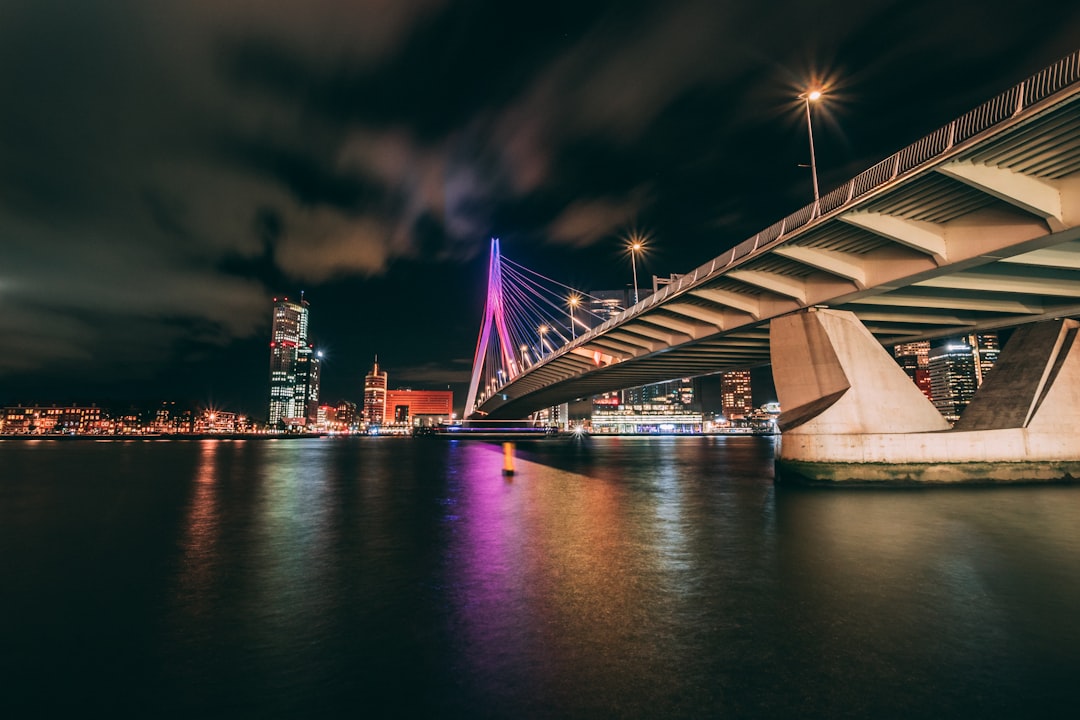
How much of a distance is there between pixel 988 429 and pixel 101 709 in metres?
25.1

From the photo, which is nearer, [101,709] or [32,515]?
[101,709]

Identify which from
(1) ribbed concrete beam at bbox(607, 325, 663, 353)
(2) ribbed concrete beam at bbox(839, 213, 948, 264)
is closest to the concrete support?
(2) ribbed concrete beam at bbox(839, 213, 948, 264)

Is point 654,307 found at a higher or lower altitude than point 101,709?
higher

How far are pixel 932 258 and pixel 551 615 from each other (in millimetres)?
16765

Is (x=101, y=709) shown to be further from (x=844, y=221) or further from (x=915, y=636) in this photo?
(x=844, y=221)

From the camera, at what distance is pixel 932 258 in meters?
15.9

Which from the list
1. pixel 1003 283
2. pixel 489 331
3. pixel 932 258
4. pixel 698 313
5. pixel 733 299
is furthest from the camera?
pixel 489 331

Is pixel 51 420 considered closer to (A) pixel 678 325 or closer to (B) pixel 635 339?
(B) pixel 635 339

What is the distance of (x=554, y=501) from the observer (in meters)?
17.1

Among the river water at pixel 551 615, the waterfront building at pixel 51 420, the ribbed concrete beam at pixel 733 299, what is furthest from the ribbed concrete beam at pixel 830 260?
the waterfront building at pixel 51 420

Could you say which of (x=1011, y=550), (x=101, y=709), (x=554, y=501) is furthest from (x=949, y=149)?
(x=101, y=709)

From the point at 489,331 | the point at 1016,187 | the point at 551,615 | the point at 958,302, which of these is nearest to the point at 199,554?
the point at 551,615

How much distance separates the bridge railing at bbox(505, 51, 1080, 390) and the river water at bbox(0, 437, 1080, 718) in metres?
8.71

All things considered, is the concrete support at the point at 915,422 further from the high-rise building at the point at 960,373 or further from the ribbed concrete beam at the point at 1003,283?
the high-rise building at the point at 960,373
